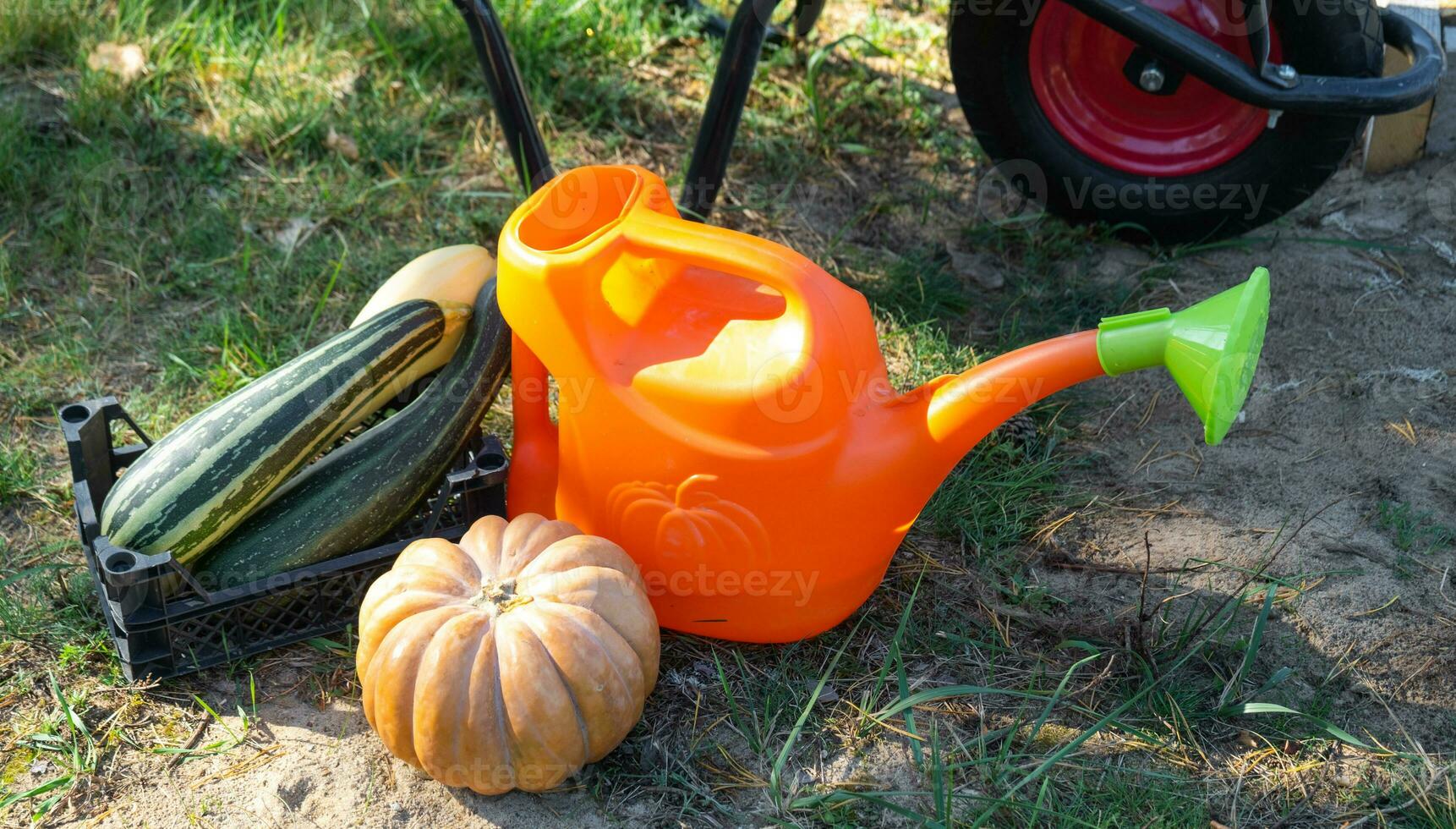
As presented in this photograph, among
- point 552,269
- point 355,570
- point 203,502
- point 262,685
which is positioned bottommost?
point 262,685

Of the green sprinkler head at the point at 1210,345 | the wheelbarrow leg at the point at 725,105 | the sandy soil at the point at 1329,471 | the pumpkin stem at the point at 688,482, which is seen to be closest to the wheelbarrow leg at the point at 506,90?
the wheelbarrow leg at the point at 725,105

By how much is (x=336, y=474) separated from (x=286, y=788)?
538mm

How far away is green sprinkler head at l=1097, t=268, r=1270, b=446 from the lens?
1.67 meters

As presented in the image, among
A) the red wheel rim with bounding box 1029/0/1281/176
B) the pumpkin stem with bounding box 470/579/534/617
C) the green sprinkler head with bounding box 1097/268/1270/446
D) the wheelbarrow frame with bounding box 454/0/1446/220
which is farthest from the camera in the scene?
the red wheel rim with bounding box 1029/0/1281/176

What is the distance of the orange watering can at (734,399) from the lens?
6.10 ft

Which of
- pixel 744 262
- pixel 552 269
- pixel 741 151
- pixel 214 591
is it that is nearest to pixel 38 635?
pixel 214 591

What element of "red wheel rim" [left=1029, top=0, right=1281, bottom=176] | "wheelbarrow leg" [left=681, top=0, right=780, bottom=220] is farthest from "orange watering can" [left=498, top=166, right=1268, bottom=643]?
"red wheel rim" [left=1029, top=0, right=1281, bottom=176]

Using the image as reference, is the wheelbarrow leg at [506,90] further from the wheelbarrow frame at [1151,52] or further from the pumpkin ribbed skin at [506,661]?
the pumpkin ribbed skin at [506,661]

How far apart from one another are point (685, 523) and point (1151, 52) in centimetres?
169

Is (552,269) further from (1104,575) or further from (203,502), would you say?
(1104,575)

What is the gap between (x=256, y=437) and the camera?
81.4 inches

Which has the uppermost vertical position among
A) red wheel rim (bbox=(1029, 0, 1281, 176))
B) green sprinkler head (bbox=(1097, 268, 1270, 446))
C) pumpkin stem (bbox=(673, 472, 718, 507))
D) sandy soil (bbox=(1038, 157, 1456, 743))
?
green sprinkler head (bbox=(1097, 268, 1270, 446))

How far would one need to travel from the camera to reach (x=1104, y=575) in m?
2.28

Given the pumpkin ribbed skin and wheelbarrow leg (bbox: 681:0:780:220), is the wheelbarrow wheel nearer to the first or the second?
wheelbarrow leg (bbox: 681:0:780:220)
